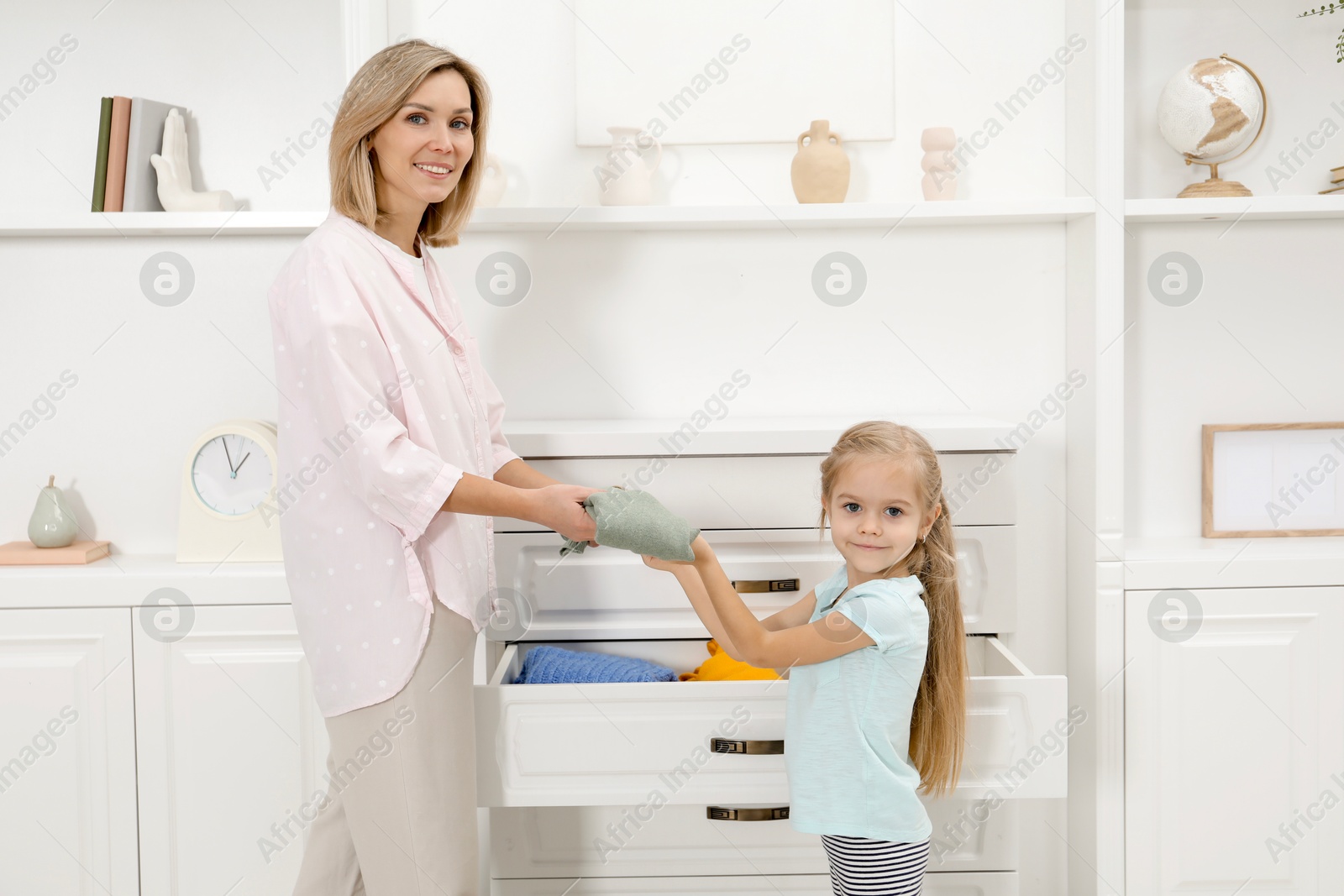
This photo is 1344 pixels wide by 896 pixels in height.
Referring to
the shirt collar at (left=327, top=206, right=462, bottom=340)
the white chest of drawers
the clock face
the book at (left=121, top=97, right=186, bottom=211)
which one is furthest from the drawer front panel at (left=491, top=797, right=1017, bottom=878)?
the book at (left=121, top=97, right=186, bottom=211)

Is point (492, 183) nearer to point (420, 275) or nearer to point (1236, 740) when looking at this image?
point (420, 275)

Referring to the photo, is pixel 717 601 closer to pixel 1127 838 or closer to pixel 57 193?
pixel 1127 838

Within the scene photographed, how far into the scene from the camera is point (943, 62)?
1.82 m

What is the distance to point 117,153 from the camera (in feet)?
5.57

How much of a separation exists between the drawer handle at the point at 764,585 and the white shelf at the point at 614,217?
61 cm

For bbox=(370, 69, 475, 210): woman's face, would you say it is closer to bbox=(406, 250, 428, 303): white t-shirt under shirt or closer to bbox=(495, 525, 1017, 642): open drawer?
bbox=(406, 250, 428, 303): white t-shirt under shirt

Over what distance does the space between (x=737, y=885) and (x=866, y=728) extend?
548mm

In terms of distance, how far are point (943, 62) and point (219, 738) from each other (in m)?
1.73

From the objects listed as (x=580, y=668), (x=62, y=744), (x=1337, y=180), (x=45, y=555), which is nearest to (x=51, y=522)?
(x=45, y=555)

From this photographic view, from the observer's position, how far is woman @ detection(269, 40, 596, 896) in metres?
1.13

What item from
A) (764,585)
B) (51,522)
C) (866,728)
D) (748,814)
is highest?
(51,522)

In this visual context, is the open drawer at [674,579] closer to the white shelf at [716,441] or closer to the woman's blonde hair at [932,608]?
the white shelf at [716,441]

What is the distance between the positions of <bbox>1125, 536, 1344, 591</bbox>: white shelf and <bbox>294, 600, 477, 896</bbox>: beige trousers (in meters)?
1.12

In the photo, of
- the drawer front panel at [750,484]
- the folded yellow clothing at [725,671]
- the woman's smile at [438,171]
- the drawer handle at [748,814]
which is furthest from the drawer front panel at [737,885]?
the woman's smile at [438,171]
